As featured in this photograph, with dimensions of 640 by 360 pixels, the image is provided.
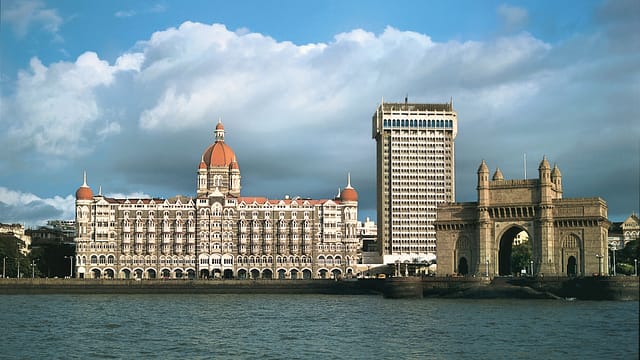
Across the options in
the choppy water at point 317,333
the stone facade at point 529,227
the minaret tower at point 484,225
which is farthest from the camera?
the minaret tower at point 484,225

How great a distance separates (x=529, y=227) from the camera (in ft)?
447

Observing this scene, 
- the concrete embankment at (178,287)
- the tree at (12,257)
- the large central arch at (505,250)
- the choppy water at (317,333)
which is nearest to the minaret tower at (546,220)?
the large central arch at (505,250)

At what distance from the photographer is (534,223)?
13500cm

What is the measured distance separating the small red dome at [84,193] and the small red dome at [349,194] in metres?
52.4

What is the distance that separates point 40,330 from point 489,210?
270 feet

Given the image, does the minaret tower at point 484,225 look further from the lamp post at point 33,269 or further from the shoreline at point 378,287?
the lamp post at point 33,269

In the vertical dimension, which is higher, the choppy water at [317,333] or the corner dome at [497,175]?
the corner dome at [497,175]

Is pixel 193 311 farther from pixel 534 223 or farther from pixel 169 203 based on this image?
pixel 169 203

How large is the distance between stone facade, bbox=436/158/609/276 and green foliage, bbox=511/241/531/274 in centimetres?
3365

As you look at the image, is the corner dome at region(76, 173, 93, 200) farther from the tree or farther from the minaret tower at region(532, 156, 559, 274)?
the minaret tower at region(532, 156, 559, 274)

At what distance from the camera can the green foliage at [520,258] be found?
574 ft

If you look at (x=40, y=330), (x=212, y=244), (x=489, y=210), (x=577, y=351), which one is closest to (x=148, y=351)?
(x=40, y=330)

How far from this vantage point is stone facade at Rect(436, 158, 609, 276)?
132875 millimetres

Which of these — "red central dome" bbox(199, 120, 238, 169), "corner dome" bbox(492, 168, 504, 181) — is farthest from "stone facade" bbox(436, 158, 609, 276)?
"red central dome" bbox(199, 120, 238, 169)
